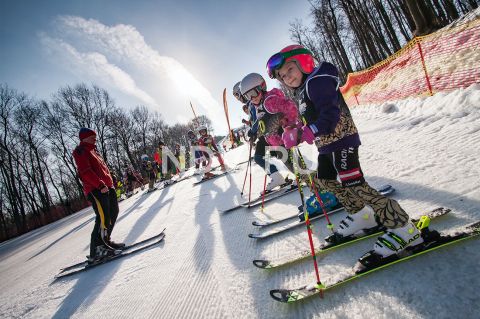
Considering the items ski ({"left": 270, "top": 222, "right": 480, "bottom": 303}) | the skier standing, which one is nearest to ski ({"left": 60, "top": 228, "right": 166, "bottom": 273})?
the skier standing

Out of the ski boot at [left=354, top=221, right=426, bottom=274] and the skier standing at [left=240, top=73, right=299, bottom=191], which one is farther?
the skier standing at [left=240, top=73, right=299, bottom=191]

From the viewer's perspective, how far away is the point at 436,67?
837cm

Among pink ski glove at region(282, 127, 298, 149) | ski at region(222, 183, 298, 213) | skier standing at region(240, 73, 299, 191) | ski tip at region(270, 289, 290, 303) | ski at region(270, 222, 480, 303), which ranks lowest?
ski at region(270, 222, 480, 303)

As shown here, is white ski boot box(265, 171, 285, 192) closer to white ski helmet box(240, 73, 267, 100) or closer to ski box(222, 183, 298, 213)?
ski box(222, 183, 298, 213)

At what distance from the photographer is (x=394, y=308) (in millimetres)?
1565

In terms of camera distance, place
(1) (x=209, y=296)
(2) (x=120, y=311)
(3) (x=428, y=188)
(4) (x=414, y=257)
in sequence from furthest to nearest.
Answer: (3) (x=428, y=188) → (2) (x=120, y=311) → (1) (x=209, y=296) → (4) (x=414, y=257)

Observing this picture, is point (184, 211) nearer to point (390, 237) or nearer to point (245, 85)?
point (245, 85)

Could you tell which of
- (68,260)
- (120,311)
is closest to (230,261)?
(120,311)

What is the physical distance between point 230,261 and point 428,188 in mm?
2359

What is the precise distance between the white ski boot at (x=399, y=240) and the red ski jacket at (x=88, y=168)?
13.7 ft

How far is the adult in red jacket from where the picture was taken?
4293 mm

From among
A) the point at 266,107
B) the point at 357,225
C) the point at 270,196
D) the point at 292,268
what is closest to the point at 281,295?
the point at 292,268

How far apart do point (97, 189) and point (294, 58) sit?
3816 millimetres

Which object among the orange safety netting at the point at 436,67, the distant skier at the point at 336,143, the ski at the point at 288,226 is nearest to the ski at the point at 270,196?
the ski at the point at 288,226
